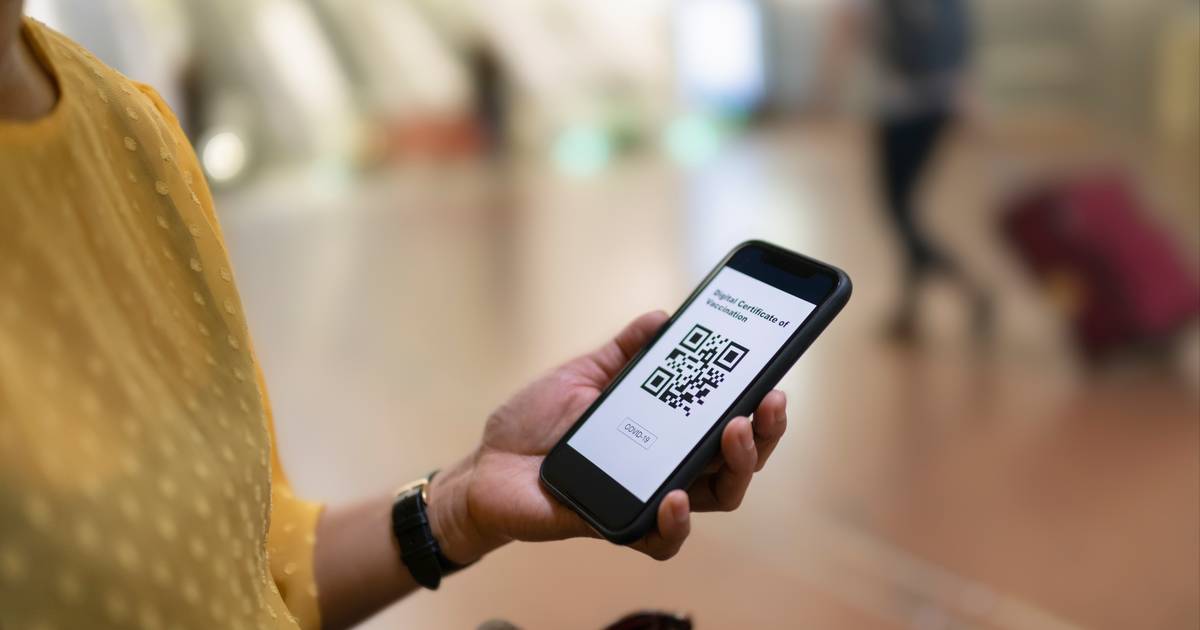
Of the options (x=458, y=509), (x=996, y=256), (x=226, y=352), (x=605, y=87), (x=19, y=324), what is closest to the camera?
(x=19, y=324)

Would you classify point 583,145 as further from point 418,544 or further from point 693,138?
point 418,544

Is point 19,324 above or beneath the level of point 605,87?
above

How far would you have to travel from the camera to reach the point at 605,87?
7.33 m

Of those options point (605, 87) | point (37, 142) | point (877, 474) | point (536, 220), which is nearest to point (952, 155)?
point (877, 474)

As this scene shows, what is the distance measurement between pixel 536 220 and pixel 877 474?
3167mm

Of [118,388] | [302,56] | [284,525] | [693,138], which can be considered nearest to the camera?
[118,388]

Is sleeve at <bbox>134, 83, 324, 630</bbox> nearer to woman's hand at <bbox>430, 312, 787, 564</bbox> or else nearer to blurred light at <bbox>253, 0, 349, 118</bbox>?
woman's hand at <bbox>430, 312, 787, 564</bbox>

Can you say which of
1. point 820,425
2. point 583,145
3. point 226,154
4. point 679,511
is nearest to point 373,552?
point 679,511

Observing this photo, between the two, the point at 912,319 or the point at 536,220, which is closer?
the point at 912,319

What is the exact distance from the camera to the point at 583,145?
727 cm

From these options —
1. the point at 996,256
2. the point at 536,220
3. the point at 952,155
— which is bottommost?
the point at 536,220

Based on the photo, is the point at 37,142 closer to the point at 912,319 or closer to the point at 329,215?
the point at 912,319

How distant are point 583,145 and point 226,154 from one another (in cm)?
237

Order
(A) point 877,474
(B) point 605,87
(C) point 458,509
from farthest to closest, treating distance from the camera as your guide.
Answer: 1. (B) point 605,87
2. (A) point 877,474
3. (C) point 458,509
